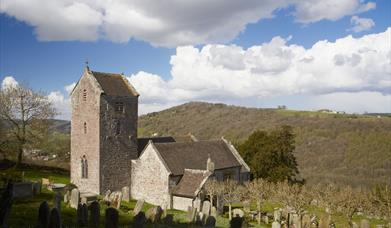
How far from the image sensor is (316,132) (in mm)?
103562

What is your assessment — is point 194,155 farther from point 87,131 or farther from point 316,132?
point 316,132

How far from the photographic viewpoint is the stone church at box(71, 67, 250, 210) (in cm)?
3666

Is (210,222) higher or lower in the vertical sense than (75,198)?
lower

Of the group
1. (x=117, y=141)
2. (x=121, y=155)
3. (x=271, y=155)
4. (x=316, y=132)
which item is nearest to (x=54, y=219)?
(x=117, y=141)

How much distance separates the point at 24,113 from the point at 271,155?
3229cm

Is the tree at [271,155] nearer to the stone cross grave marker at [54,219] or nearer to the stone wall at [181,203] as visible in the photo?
the stone wall at [181,203]

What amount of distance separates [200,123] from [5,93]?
90709 mm

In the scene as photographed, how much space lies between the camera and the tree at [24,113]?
49094mm

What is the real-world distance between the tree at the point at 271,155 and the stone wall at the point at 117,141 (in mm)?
16687

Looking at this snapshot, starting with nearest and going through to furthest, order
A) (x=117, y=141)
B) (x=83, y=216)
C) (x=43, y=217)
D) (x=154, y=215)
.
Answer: (x=43, y=217) < (x=83, y=216) < (x=154, y=215) < (x=117, y=141)

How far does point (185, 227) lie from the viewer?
2028 cm

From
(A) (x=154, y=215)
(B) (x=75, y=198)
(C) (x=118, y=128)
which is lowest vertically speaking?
(A) (x=154, y=215)

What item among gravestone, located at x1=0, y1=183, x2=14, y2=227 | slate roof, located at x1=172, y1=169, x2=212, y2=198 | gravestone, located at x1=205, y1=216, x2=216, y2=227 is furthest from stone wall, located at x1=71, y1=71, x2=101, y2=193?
gravestone, located at x1=0, y1=183, x2=14, y2=227

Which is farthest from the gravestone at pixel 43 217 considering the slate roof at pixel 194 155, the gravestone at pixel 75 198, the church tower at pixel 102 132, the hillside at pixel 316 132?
the hillside at pixel 316 132
